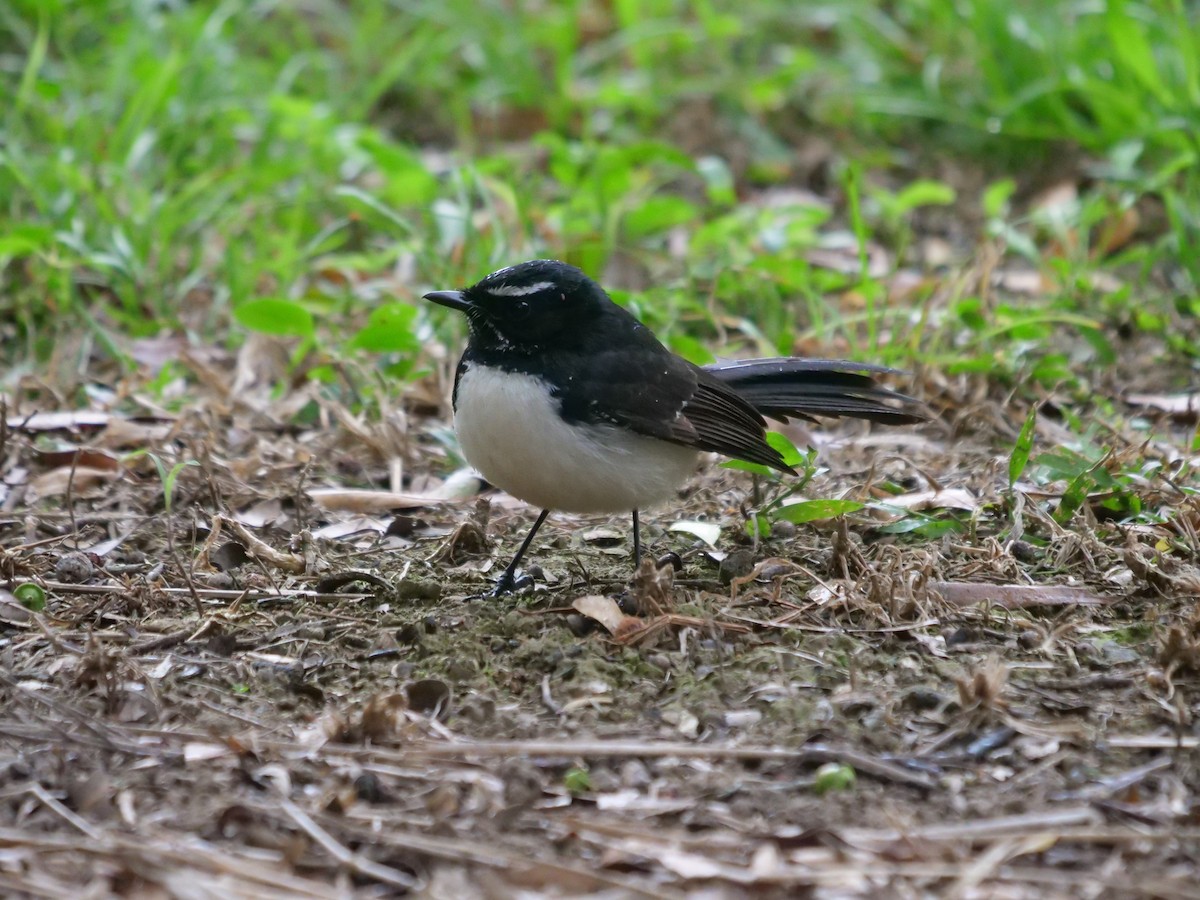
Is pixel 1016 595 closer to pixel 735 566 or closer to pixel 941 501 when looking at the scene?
pixel 941 501

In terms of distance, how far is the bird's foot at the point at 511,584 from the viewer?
4.87 m

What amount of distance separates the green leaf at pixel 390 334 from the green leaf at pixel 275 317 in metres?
0.24

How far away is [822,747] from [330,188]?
560cm

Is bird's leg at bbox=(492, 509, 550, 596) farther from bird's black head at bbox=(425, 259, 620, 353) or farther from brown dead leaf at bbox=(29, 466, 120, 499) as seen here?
brown dead leaf at bbox=(29, 466, 120, 499)

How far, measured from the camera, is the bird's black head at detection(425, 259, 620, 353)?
4801 mm

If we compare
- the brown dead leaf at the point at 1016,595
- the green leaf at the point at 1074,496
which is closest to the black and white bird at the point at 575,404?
the green leaf at the point at 1074,496

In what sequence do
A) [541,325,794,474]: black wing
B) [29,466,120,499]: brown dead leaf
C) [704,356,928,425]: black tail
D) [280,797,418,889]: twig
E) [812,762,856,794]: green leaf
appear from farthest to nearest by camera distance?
[29,466,120,499]: brown dead leaf < [704,356,928,425]: black tail < [541,325,794,474]: black wing < [812,762,856,794]: green leaf < [280,797,418,889]: twig

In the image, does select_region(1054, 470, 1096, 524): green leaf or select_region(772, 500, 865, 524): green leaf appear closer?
select_region(772, 500, 865, 524): green leaf

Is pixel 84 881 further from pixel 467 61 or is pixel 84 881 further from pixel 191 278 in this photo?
pixel 467 61

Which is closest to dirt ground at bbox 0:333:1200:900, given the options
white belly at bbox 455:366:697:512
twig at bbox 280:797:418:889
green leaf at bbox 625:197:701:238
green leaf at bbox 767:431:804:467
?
twig at bbox 280:797:418:889

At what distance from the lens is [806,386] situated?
17.8 feet

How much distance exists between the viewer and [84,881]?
3133 millimetres

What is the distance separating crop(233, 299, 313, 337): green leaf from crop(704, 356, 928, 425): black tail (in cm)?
188

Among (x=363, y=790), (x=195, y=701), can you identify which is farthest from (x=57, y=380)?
(x=363, y=790)
